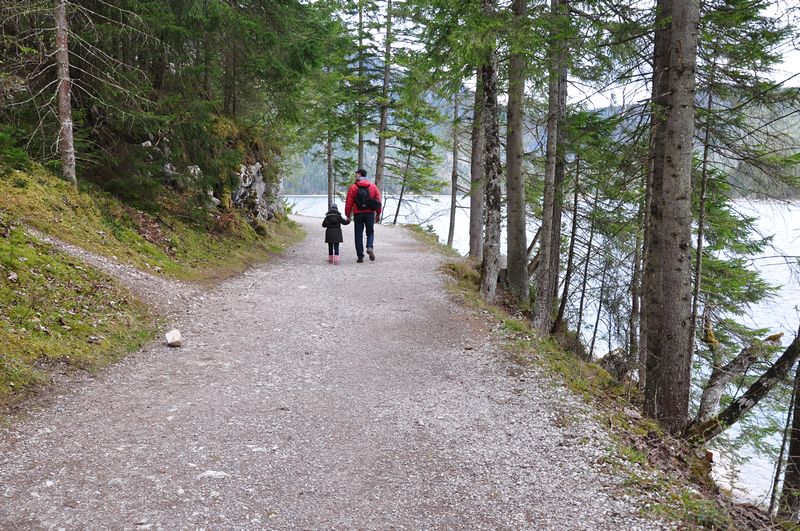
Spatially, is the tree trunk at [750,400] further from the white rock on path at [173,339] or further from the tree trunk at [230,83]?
the tree trunk at [230,83]

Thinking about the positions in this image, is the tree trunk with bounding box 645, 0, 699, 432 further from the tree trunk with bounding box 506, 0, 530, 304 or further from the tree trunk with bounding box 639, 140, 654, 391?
the tree trunk with bounding box 506, 0, 530, 304

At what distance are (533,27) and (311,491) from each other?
747cm

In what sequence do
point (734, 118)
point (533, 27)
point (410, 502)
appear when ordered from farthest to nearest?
point (734, 118) < point (533, 27) < point (410, 502)

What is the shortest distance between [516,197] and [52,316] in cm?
926

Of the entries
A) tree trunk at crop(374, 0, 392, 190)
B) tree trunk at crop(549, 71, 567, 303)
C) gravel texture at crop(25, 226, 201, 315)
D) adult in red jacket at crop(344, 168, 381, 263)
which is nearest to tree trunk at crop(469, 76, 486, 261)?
tree trunk at crop(549, 71, 567, 303)

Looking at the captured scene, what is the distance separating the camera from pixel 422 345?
287 inches

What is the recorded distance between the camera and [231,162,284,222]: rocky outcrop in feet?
47.9

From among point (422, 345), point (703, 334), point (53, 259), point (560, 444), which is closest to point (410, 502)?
point (560, 444)

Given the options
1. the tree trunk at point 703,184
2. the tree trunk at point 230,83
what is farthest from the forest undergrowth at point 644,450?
the tree trunk at point 230,83

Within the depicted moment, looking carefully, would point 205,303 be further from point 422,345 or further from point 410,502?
point 410,502

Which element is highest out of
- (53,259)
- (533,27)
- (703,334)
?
(533,27)

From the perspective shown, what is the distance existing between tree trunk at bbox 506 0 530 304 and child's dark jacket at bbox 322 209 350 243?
13.9 ft

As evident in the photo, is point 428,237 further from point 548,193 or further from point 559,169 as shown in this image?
point 548,193

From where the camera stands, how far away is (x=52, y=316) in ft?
18.5
